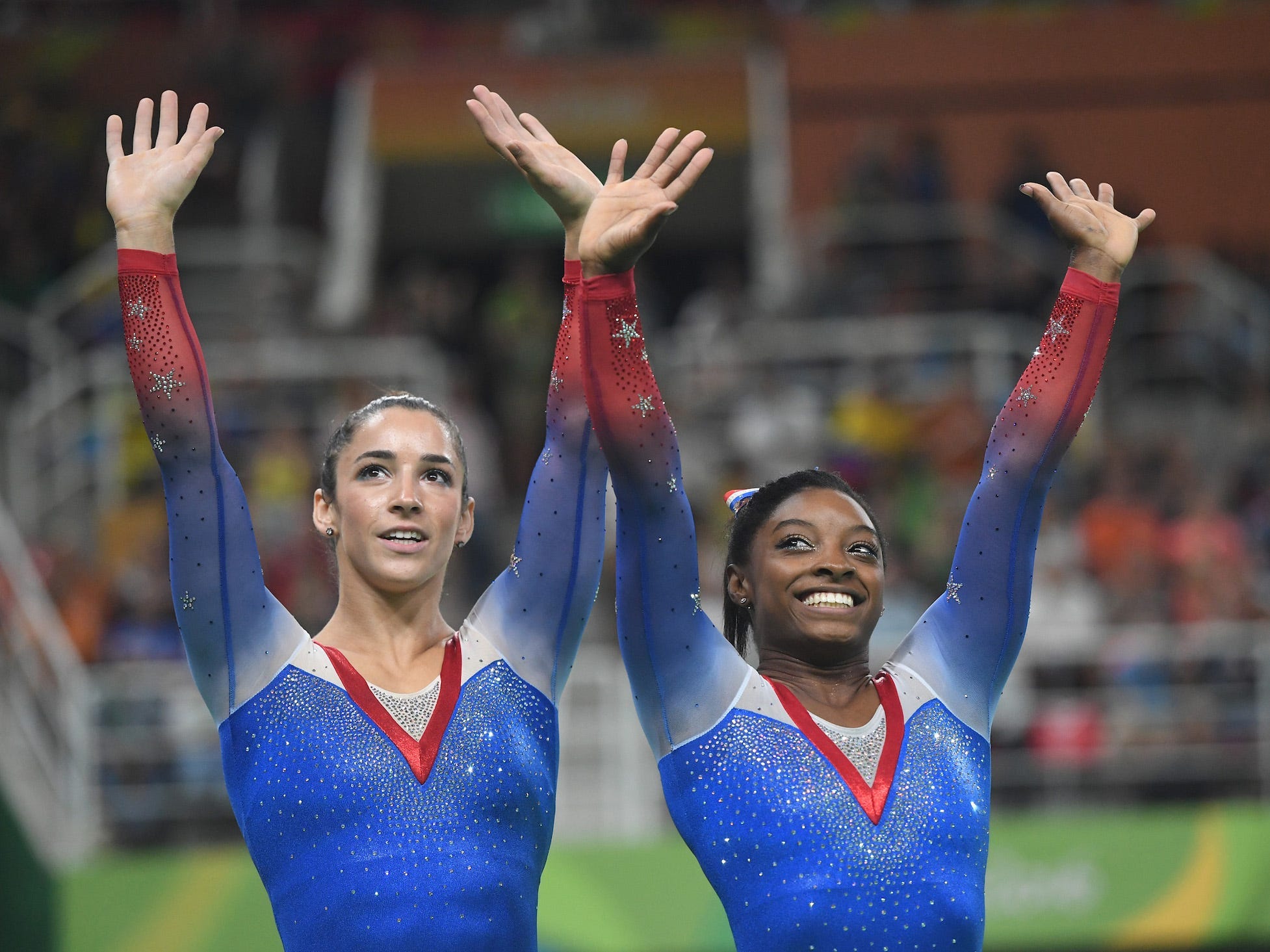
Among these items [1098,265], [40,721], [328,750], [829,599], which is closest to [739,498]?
[829,599]

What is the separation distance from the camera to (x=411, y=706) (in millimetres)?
3225

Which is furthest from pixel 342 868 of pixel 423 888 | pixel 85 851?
pixel 85 851

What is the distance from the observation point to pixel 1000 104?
13562 mm

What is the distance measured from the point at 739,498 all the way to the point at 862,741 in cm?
56

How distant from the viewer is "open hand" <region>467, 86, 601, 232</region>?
322 centimetres

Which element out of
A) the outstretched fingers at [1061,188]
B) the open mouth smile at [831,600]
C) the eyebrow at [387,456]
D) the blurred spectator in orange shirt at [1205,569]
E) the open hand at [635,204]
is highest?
the blurred spectator in orange shirt at [1205,569]

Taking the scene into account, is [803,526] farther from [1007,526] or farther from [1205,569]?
[1205,569]

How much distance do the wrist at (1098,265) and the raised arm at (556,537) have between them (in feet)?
3.07

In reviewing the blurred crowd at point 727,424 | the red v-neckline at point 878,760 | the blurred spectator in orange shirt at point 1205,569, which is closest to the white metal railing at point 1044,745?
the blurred crowd at point 727,424

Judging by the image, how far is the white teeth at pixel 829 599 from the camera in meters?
3.21

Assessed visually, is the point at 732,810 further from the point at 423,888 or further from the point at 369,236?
the point at 369,236

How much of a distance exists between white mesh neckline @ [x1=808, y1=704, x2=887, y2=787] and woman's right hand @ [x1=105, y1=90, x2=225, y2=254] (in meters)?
1.42

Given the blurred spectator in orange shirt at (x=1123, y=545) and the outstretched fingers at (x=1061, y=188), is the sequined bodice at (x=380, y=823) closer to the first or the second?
the outstretched fingers at (x=1061, y=188)

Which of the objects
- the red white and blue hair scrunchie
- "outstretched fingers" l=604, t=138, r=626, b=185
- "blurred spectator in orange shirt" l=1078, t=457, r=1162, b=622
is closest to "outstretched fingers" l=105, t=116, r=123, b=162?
"outstretched fingers" l=604, t=138, r=626, b=185
